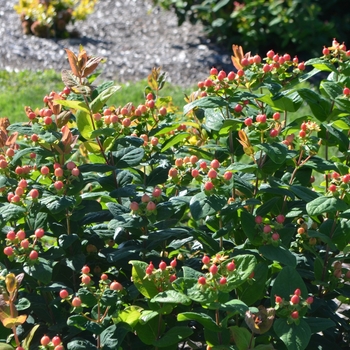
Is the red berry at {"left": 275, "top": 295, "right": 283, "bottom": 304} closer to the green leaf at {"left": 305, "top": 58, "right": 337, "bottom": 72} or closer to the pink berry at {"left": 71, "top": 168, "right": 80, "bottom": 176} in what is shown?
the pink berry at {"left": 71, "top": 168, "right": 80, "bottom": 176}

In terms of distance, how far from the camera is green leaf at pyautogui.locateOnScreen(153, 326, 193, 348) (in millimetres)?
2303

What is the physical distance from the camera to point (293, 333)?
2.17 metres

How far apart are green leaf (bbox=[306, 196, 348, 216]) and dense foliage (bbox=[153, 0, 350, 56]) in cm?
580

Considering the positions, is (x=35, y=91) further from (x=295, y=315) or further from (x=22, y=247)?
(x=295, y=315)

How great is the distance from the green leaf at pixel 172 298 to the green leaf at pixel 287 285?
31cm

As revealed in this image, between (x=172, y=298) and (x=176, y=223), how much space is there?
0.46 metres

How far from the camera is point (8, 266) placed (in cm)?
260

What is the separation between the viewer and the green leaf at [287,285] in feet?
7.51

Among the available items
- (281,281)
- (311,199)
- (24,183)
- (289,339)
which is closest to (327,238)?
(311,199)

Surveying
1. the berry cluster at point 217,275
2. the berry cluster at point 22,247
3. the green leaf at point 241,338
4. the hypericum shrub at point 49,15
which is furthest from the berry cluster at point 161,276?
the hypericum shrub at point 49,15

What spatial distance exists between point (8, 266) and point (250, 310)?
884 millimetres

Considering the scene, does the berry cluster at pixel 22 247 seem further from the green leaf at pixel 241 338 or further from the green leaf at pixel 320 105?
the green leaf at pixel 320 105

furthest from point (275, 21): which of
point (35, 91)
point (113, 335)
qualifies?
point (113, 335)

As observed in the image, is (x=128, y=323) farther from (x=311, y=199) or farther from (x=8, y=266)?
(x=311, y=199)
